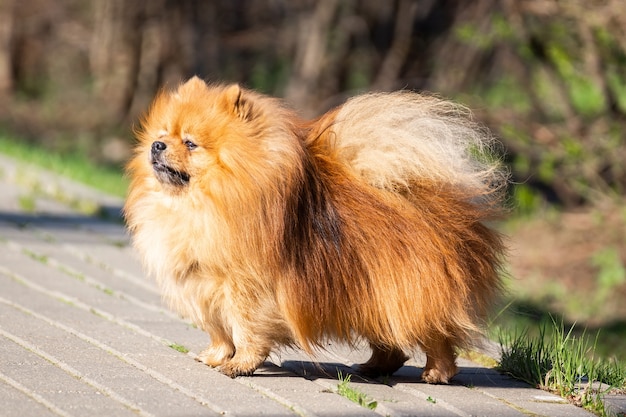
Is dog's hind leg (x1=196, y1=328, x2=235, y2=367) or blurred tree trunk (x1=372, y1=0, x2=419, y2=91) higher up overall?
blurred tree trunk (x1=372, y1=0, x2=419, y2=91)

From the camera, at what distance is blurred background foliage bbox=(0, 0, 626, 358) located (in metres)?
10.5

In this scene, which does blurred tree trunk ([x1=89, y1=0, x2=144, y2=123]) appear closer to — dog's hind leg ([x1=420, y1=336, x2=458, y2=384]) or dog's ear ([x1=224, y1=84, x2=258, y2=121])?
dog's ear ([x1=224, y1=84, x2=258, y2=121])

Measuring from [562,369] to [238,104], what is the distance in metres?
2.12

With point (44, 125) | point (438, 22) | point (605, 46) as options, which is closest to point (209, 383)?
point (605, 46)

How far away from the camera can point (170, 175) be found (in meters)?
4.59

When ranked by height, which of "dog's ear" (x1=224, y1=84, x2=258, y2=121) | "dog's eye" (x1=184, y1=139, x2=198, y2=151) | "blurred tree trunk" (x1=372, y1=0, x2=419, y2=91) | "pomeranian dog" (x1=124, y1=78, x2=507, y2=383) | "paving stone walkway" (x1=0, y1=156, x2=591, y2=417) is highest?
"blurred tree trunk" (x1=372, y1=0, x2=419, y2=91)

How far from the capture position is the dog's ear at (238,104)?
4.59 metres

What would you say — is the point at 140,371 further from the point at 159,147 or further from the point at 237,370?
the point at 159,147

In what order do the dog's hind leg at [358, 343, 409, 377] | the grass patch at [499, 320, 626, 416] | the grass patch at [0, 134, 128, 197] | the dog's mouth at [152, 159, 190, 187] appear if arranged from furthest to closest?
the grass patch at [0, 134, 128, 197]
the dog's hind leg at [358, 343, 409, 377]
the grass patch at [499, 320, 626, 416]
the dog's mouth at [152, 159, 190, 187]

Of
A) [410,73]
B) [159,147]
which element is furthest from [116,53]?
[159,147]

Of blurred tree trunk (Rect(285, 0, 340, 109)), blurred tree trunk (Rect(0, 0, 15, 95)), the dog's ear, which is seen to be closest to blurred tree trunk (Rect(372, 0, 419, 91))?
blurred tree trunk (Rect(285, 0, 340, 109))

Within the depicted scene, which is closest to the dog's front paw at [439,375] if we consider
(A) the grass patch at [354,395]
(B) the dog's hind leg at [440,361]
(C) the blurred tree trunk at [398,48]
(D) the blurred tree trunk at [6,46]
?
(B) the dog's hind leg at [440,361]

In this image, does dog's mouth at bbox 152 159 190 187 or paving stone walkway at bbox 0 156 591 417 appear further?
dog's mouth at bbox 152 159 190 187

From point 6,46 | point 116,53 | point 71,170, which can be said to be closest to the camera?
point 71,170
